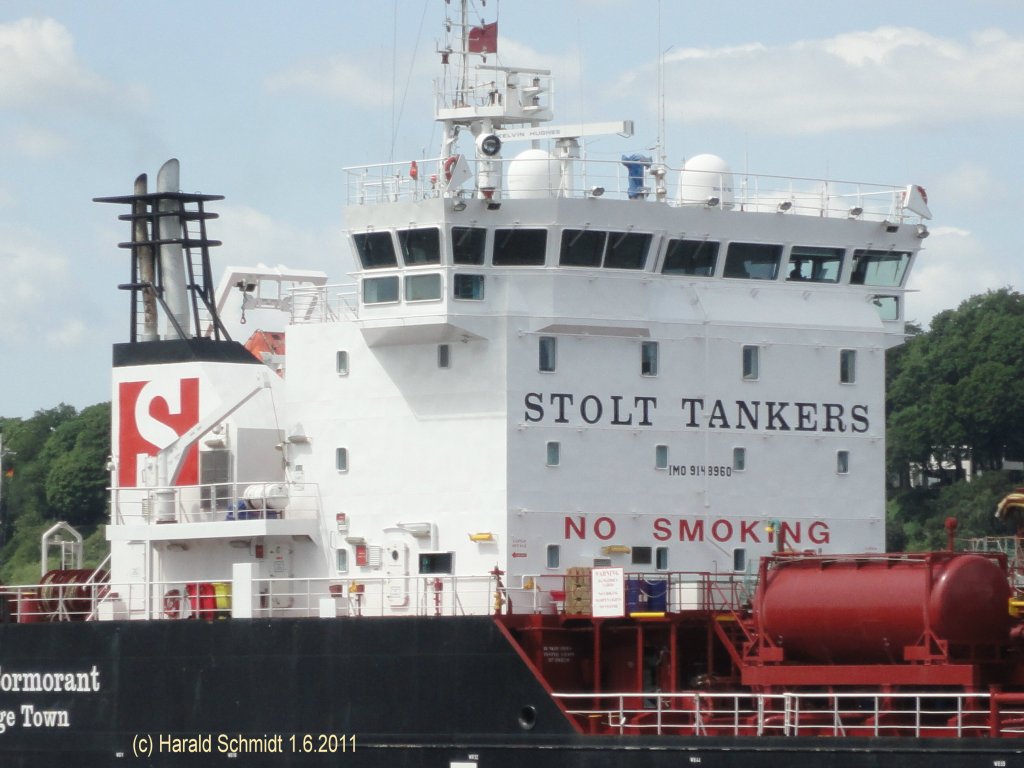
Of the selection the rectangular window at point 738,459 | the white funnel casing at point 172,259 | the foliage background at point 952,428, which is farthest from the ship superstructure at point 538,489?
the foliage background at point 952,428

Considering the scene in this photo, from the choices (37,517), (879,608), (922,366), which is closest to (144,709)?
(879,608)

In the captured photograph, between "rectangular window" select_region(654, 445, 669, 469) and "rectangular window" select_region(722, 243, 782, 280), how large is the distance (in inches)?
109

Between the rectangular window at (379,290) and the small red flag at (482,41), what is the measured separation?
12.5 ft

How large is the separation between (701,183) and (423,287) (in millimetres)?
4378

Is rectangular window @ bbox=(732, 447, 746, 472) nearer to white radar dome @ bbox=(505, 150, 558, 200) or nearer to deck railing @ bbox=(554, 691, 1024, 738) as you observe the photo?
deck railing @ bbox=(554, 691, 1024, 738)

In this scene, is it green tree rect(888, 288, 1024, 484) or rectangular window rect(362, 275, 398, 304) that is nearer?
rectangular window rect(362, 275, 398, 304)

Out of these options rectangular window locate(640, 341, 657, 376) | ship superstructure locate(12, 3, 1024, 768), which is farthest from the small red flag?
rectangular window locate(640, 341, 657, 376)

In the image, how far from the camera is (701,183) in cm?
3134

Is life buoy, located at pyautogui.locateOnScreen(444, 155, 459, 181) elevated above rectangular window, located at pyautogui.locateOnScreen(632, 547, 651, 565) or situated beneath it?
elevated above

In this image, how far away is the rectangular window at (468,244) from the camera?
29.9 meters

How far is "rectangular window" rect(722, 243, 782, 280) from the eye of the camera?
3125 centimetres

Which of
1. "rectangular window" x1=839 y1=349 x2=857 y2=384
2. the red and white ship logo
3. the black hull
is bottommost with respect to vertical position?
the black hull

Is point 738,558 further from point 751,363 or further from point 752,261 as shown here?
point 752,261

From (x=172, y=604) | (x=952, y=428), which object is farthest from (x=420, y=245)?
(x=952, y=428)
